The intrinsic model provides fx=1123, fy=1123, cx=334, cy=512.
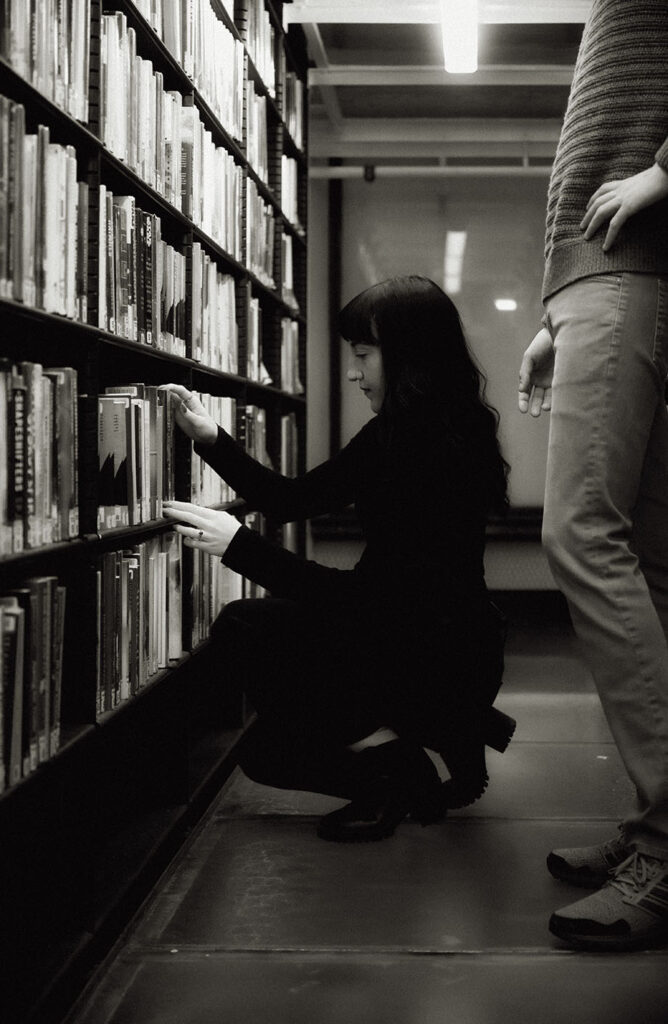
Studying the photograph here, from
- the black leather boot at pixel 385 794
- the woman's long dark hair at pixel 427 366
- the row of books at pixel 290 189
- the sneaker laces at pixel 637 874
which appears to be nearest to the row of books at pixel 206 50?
the woman's long dark hair at pixel 427 366

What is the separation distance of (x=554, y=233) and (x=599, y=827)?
3.70ft

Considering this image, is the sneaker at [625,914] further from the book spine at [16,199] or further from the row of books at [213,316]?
the row of books at [213,316]

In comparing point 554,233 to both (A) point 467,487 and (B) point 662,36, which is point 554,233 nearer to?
(B) point 662,36

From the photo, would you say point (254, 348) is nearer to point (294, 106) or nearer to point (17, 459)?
point (294, 106)

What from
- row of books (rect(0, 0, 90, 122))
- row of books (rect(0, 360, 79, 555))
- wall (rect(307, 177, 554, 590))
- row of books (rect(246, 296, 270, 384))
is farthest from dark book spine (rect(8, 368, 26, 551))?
wall (rect(307, 177, 554, 590))

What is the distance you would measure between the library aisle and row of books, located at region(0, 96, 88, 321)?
91 cm

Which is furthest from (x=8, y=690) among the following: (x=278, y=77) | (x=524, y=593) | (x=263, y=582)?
(x=524, y=593)

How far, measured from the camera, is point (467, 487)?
2029 mm

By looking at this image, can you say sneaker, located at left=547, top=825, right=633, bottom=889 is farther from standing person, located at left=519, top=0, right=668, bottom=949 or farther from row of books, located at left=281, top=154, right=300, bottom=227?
row of books, located at left=281, top=154, right=300, bottom=227

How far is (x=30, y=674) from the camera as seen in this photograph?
4.45ft

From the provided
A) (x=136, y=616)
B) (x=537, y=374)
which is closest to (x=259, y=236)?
(x=537, y=374)

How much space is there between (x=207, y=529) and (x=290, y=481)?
1.55 ft

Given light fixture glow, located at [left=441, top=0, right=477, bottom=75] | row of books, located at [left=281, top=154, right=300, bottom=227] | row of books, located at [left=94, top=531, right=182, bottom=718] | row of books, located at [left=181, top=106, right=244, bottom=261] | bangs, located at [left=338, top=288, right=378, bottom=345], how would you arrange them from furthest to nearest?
row of books, located at [left=281, top=154, right=300, bottom=227]
light fixture glow, located at [left=441, top=0, right=477, bottom=75]
row of books, located at [left=181, top=106, right=244, bottom=261]
bangs, located at [left=338, top=288, right=378, bottom=345]
row of books, located at [left=94, top=531, right=182, bottom=718]

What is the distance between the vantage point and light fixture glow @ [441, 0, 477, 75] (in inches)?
135
